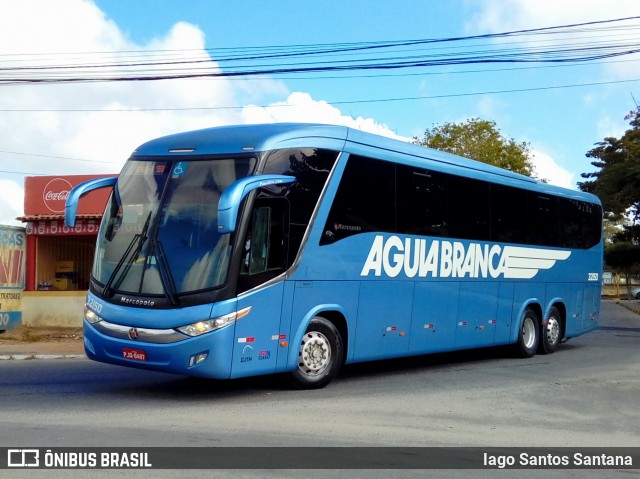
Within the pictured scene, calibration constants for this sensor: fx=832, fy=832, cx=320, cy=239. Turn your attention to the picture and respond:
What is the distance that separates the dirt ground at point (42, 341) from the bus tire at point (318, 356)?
23.2 ft

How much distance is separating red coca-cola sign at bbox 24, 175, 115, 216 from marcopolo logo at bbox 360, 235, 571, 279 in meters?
12.6

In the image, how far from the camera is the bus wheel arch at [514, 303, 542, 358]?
55.1 feet

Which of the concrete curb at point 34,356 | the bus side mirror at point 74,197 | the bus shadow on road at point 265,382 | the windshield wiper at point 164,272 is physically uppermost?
the bus side mirror at point 74,197

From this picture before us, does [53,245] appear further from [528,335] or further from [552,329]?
[552,329]

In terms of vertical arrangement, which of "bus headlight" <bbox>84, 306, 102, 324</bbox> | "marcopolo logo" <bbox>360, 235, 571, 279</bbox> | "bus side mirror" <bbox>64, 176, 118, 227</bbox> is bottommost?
"bus headlight" <bbox>84, 306, 102, 324</bbox>

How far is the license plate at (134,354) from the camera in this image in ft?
33.3

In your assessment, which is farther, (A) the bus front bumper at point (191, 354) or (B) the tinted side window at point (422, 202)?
(B) the tinted side window at point (422, 202)

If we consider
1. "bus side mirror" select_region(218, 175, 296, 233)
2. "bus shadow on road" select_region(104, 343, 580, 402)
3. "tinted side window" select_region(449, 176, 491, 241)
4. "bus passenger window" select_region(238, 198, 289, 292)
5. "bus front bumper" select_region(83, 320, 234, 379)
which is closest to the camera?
"bus side mirror" select_region(218, 175, 296, 233)

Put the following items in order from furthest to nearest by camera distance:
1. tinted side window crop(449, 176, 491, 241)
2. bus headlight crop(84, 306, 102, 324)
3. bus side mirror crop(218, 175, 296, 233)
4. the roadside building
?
1. the roadside building
2. tinted side window crop(449, 176, 491, 241)
3. bus headlight crop(84, 306, 102, 324)
4. bus side mirror crop(218, 175, 296, 233)

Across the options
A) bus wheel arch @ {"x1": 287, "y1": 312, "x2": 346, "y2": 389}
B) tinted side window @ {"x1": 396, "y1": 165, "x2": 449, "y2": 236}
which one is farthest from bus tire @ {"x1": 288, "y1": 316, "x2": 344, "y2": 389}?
tinted side window @ {"x1": 396, "y1": 165, "x2": 449, "y2": 236}

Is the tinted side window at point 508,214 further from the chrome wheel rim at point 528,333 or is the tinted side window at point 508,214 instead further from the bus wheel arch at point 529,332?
the chrome wheel rim at point 528,333

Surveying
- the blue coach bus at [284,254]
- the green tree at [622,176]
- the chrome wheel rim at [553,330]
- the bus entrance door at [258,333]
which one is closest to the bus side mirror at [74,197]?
the blue coach bus at [284,254]

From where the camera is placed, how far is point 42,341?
19.7 meters

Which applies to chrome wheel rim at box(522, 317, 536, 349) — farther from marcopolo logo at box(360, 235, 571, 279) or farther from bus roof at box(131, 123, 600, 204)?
bus roof at box(131, 123, 600, 204)
